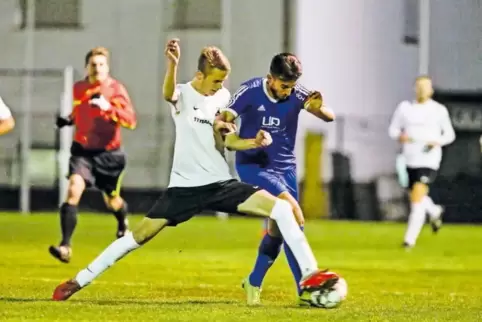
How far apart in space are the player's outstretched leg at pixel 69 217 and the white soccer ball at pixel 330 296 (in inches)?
180

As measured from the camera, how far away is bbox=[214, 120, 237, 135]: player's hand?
1052 cm

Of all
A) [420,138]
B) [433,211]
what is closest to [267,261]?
[420,138]

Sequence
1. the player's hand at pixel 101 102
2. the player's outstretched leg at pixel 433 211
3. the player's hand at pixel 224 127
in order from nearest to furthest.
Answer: the player's hand at pixel 224 127 < the player's hand at pixel 101 102 < the player's outstretched leg at pixel 433 211

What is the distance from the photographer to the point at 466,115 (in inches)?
1168

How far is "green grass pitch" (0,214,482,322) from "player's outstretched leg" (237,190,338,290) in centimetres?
24

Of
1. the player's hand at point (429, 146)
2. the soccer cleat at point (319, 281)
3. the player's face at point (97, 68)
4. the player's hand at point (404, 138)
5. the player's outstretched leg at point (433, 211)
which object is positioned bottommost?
the player's outstretched leg at point (433, 211)

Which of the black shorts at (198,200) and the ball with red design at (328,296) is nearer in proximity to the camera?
the ball with red design at (328,296)

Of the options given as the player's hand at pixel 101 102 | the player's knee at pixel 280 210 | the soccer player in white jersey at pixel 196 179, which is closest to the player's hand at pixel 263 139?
the soccer player in white jersey at pixel 196 179

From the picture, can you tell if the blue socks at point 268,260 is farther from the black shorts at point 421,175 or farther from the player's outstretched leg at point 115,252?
the black shorts at point 421,175

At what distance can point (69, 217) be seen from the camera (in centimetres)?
1479

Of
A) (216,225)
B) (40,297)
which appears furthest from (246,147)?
(216,225)

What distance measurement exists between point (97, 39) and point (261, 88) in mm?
19238

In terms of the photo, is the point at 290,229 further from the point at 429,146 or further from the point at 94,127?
the point at 429,146

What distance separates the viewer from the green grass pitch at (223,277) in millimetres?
10211
